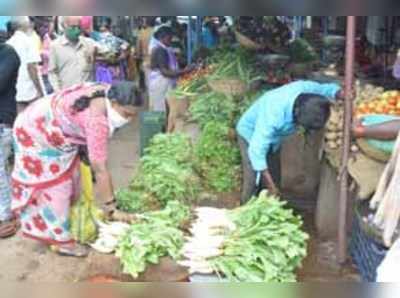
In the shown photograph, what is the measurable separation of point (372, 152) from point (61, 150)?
6.34 feet

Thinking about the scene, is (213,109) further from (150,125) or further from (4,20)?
(4,20)

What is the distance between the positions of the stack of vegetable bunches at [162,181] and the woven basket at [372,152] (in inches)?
48.0

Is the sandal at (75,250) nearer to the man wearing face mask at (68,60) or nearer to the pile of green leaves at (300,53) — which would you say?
the man wearing face mask at (68,60)

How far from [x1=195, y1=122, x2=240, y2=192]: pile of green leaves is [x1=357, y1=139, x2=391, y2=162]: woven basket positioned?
1.42 metres

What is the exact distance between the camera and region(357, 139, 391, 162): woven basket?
350 cm

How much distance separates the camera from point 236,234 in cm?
322

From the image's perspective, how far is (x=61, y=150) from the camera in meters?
4.12

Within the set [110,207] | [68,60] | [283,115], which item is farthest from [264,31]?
[110,207]

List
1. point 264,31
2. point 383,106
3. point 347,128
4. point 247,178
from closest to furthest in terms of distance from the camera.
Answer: point 347,128 → point 383,106 → point 247,178 → point 264,31

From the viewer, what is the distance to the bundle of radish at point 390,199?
271 cm

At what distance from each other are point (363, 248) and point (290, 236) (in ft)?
2.32

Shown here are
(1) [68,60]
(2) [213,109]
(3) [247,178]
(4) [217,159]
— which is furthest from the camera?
(1) [68,60]

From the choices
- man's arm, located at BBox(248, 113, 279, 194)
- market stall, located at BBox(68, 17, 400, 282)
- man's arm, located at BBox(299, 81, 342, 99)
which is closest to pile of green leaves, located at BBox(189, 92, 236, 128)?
market stall, located at BBox(68, 17, 400, 282)

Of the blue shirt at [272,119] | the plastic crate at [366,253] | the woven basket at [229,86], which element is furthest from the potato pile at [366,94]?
the woven basket at [229,86]
